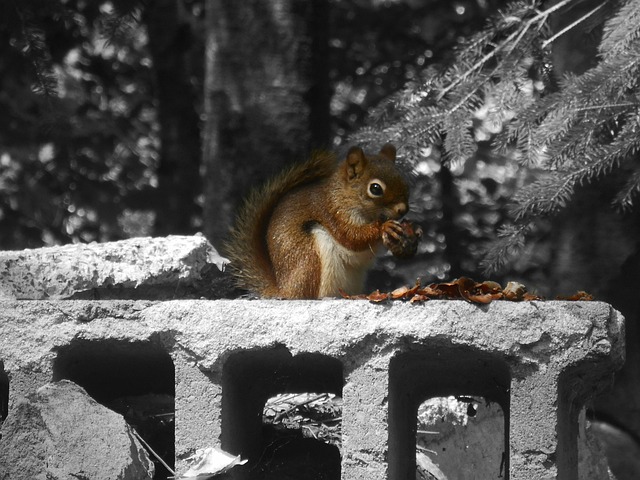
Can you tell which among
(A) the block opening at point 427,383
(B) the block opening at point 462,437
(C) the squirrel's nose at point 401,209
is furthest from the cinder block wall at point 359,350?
(B) the block opening at point 462,437

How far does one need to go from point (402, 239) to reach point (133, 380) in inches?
44.9

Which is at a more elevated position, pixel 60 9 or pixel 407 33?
pixel 407 33

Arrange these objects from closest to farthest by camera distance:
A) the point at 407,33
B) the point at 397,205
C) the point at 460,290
A: 1. the point at 460,290
2. the point at 397,205
3. the point at 407,33

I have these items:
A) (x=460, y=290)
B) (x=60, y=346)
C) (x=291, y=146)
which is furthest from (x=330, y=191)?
(x=291, y=146)

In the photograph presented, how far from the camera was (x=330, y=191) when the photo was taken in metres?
3.27

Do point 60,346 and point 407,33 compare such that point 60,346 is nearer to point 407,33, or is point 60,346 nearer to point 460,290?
point 460,290

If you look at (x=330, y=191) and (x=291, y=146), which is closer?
(x=330, y=191)

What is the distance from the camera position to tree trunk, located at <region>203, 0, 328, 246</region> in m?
4.48

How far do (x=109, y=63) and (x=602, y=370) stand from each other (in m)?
5.41

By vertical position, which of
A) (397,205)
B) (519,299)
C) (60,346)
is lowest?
(60,346)

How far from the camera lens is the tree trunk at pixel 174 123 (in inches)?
268

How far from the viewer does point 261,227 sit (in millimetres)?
3385

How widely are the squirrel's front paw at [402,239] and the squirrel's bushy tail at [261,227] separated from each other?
1.48 feet

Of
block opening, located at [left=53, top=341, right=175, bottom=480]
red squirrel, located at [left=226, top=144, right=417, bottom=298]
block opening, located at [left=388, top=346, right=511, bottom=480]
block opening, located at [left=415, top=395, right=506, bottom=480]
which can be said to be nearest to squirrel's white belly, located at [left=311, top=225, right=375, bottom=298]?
red squirrel, located at [left=226, top=144, right=417, bottom=298]
